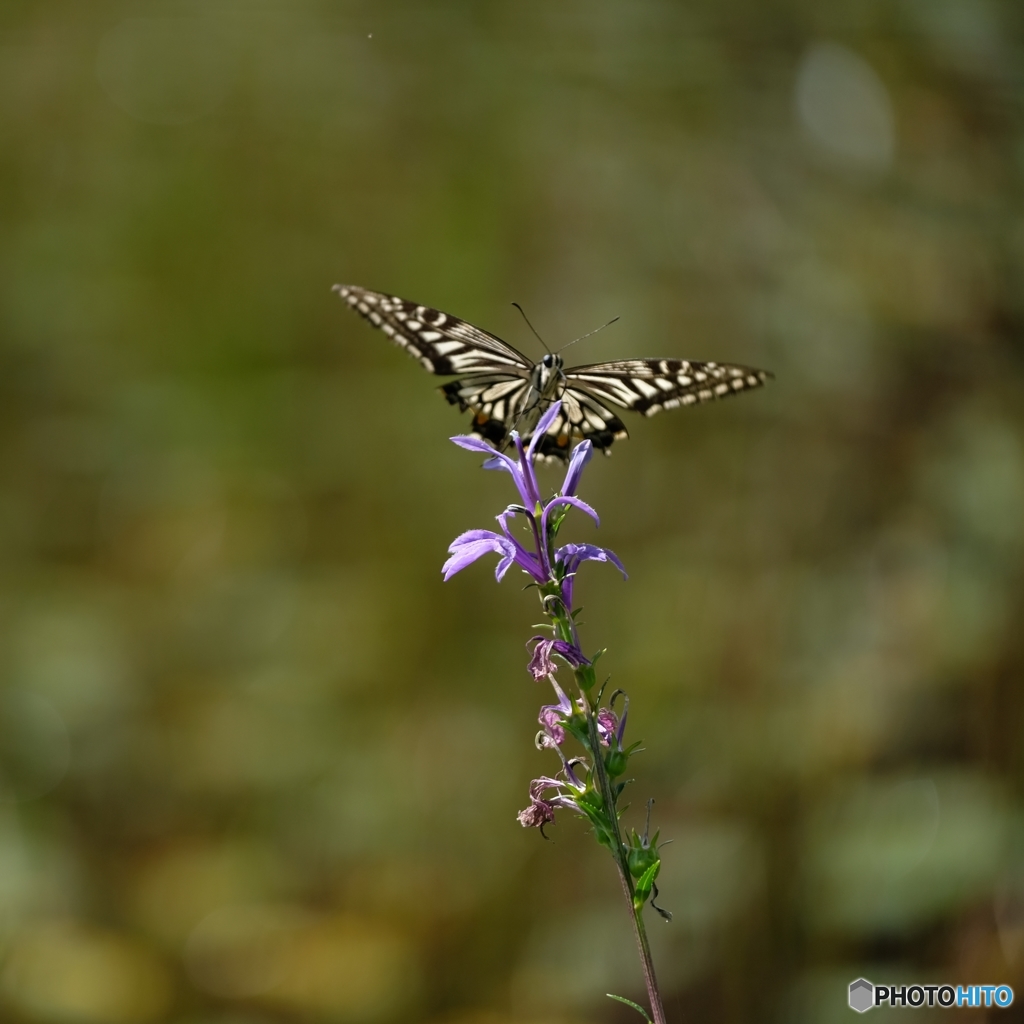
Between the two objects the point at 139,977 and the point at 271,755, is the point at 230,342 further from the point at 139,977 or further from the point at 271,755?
the point at 139,977

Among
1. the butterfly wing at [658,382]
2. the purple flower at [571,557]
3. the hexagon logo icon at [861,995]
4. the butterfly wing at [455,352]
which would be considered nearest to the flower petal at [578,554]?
the purple flower at [571,557]

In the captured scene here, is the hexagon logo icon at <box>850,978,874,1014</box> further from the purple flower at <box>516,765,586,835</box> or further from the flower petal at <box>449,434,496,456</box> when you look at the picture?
the flower petal at <box>449,434,496,456</box>

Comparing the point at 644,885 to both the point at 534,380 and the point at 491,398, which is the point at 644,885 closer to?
the point at 534,380

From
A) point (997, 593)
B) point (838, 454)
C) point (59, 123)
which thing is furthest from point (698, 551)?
point (59, 123)

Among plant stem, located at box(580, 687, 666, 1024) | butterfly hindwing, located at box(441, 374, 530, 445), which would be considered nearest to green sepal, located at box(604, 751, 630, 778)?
plant stem, located at box(580, 687, 666, 1024)

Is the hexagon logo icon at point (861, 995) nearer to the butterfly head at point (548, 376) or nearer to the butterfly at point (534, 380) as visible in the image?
the butterfly at point (534, 380)

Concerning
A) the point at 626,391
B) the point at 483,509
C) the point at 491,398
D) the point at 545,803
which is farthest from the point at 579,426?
the point at 483,509

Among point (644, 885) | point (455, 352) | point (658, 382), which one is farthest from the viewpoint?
point (455, 352)
